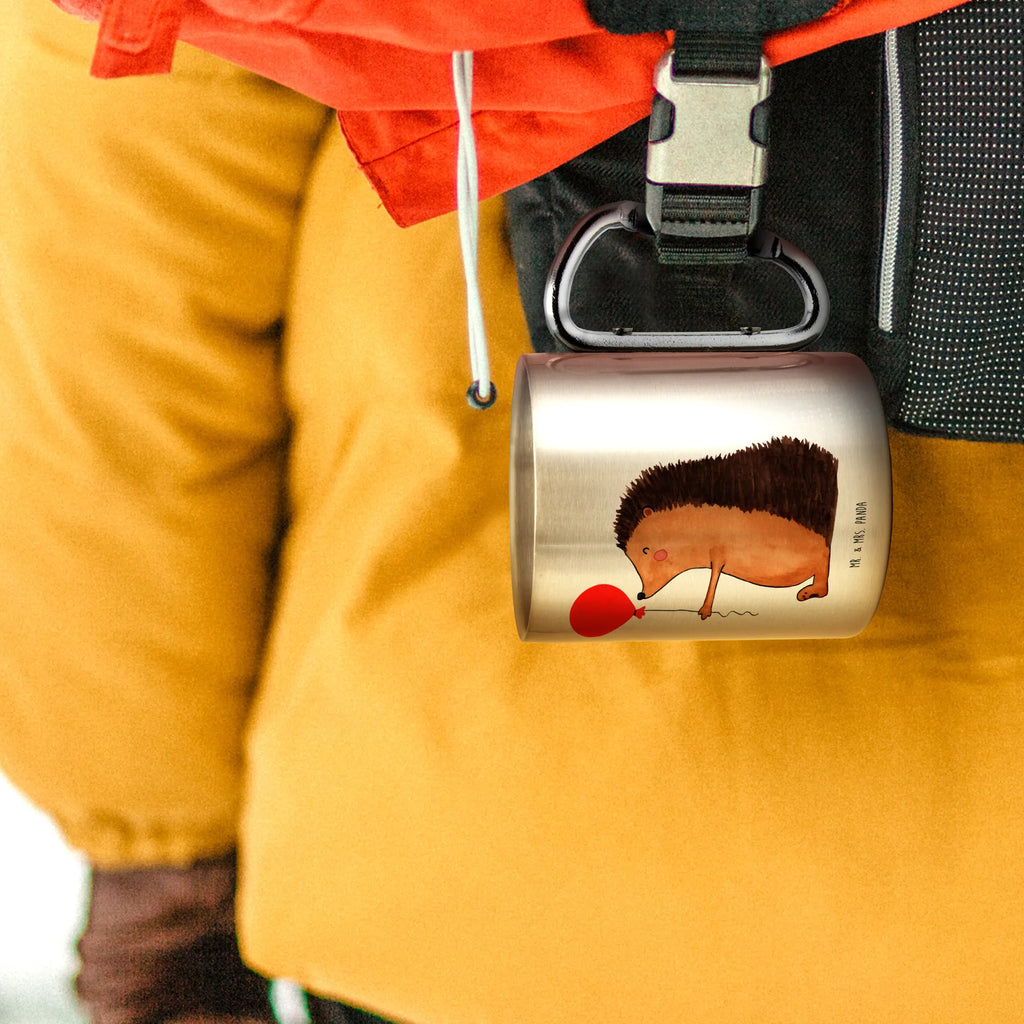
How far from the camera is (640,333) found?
16.3 inches

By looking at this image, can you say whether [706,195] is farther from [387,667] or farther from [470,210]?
[387,667]

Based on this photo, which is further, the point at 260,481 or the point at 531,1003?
the point at 260,481

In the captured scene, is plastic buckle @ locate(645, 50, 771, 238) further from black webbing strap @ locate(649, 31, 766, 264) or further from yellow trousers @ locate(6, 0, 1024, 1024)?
yellow trousers @ locate(6, 0, 1024, 1024)

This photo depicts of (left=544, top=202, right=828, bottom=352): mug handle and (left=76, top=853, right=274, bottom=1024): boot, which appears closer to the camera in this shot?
(left=544, top=202, right=828, bottom=352): mug handle

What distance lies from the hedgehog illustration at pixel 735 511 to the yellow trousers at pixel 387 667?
113mm

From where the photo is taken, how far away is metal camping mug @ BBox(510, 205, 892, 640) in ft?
1.21

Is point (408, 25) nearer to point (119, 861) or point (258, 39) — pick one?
point (258, 39)

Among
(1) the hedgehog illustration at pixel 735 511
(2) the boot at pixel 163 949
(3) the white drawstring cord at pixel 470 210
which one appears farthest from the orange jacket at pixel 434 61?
(2) the boot at pixel 163 949

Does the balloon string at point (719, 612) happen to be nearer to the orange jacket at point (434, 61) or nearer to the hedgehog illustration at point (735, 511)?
the hedgehog illustration at point (735, 511)

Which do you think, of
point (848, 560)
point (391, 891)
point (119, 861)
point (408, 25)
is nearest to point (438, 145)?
point (408, 25)

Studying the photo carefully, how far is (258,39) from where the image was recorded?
35 centimetres

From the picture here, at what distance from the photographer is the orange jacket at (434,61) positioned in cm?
33

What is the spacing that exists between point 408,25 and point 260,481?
0.32m

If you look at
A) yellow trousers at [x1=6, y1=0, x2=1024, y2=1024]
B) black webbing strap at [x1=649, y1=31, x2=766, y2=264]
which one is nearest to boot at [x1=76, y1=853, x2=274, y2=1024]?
yellow trousers at [x1=6, y1=0, x2=1024, y2=1024]
